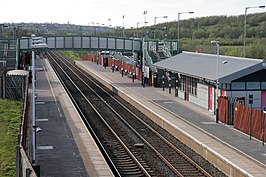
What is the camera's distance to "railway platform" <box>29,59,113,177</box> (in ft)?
64.9

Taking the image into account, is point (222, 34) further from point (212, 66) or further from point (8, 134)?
point (8, 134)

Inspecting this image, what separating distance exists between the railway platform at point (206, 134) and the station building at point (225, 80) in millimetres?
988

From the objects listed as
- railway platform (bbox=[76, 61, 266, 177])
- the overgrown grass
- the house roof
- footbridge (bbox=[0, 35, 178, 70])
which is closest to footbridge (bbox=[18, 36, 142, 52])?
footbridge (bbox=[0, 35, 178, 70])

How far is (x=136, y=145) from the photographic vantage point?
26.1m

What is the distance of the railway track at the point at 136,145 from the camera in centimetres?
2114

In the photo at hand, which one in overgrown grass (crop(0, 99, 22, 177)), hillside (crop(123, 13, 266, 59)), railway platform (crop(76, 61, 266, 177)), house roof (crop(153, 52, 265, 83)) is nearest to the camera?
overgrown grass (crop(0, 99, 22, 177))

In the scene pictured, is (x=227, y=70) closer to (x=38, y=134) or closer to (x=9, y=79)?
(x=38, y=134)

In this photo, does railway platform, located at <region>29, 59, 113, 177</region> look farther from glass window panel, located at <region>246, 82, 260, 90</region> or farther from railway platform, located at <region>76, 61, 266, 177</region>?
glass window panel, located at <region>246, 82, 260, 90</region>

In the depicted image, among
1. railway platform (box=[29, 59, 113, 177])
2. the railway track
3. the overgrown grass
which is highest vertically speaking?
the overgrown grass

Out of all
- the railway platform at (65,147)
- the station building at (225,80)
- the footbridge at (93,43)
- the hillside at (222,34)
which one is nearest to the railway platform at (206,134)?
the station building at (225,80)

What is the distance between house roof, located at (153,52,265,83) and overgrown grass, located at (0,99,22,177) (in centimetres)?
1224

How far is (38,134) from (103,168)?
8.22 metres

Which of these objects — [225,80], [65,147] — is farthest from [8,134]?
[225,80]

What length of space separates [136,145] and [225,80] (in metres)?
8.16
